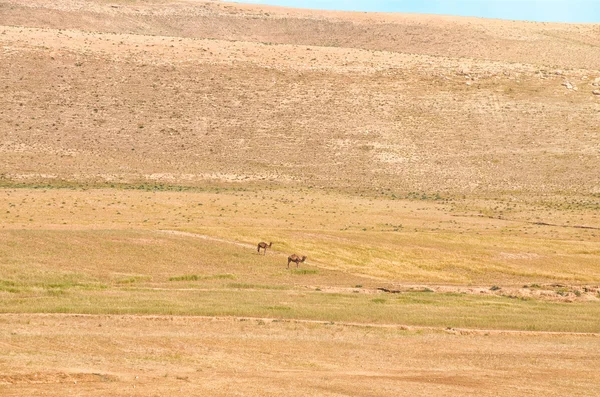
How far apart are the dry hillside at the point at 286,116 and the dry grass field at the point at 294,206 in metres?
0.34

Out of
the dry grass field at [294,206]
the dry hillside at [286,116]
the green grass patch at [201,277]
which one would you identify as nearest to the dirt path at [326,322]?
the dry grass field at [294,206]

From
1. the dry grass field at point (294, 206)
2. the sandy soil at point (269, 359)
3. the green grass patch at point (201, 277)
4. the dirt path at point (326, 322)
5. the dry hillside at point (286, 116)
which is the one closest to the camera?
the sandy soil at point (269, 359)

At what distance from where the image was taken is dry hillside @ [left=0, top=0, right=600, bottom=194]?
90.5 metres

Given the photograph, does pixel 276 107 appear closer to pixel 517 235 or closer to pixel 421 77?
pixel 421 77

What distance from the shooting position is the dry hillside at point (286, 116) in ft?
297

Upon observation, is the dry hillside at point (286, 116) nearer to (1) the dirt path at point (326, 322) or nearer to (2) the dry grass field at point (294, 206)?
(2) the dry grass field at point (294, 206)


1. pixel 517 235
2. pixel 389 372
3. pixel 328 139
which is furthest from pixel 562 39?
pixel 389 372

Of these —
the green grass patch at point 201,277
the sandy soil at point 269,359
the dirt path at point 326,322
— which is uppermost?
the sandy soil at point 269,359

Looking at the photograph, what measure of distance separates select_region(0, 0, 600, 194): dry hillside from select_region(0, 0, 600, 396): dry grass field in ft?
1.11

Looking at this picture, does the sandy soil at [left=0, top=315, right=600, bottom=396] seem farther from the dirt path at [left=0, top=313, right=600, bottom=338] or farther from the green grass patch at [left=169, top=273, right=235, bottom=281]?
the green grass patch at [left=169, top=273, right=235, bottom=281]

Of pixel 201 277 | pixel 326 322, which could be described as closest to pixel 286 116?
pixel 201 277

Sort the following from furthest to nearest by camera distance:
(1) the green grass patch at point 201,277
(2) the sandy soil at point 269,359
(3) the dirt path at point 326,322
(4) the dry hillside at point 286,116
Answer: (4) the dry hillside at point 286,116
(1) the green grass patch at point 201,277
(3) the dirt path at point 326,322
(2) the sandy soil at point 269,359

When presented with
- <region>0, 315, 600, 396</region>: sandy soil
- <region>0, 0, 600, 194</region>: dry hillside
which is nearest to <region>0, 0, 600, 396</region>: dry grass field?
<region>0, 315, 600, 396</region>: sandy soil

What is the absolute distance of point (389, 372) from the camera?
25391 millimetres
